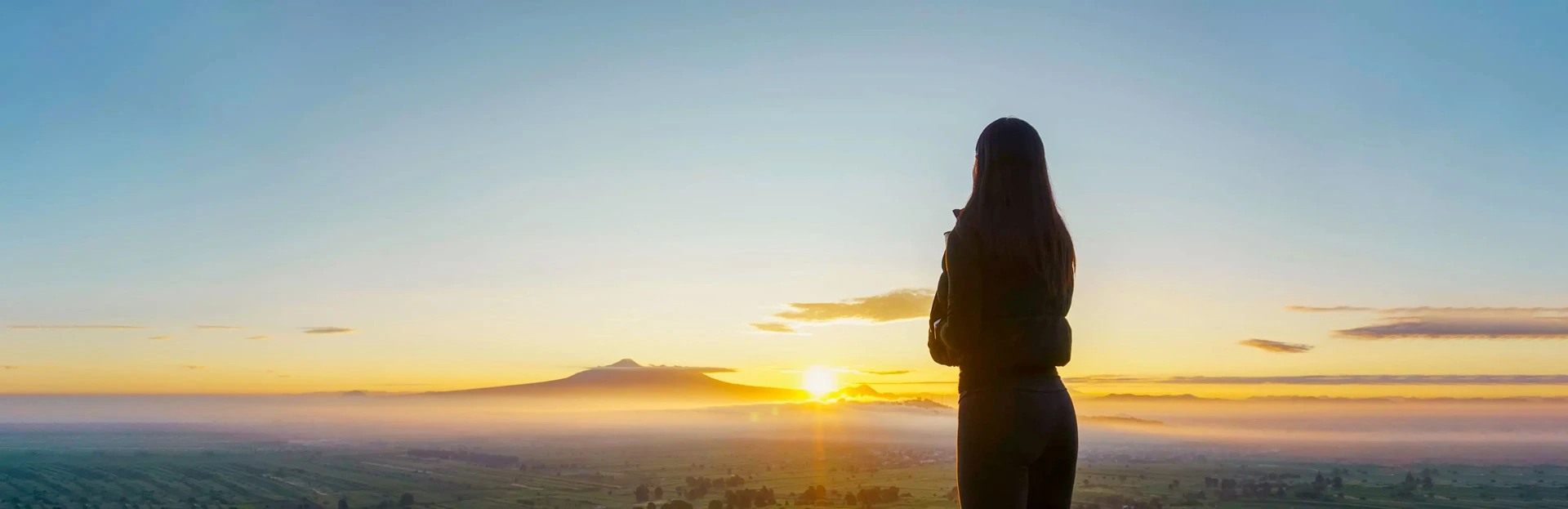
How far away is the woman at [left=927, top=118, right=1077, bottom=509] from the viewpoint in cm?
471

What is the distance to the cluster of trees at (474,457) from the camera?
443ft

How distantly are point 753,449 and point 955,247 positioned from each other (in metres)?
135

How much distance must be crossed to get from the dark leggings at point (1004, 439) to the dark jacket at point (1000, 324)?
0.08m

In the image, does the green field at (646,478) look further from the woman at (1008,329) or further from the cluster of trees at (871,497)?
the woman at (1008,329)

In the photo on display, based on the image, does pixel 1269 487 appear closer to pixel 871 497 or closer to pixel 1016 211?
pixel 871 497

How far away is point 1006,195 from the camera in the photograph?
489 centimetres

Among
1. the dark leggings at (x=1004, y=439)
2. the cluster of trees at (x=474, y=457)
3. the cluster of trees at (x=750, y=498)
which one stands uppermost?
the dark leggings at (x=1004, y=439)

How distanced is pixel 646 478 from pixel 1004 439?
4196 inches

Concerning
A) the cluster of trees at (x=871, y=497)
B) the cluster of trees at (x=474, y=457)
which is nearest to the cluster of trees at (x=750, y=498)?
the cluster of trees at (x=871, y=497)

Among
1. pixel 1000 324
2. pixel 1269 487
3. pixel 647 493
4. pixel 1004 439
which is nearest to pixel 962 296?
pixel 1000 324

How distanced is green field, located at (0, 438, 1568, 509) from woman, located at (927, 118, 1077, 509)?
2165 inches

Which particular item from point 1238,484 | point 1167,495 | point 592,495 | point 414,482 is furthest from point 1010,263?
point 414,482

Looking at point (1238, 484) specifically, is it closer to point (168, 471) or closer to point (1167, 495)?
point (1167, 495)

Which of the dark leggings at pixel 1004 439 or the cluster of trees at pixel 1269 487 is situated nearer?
the dark leggings at pixel 1004 439
